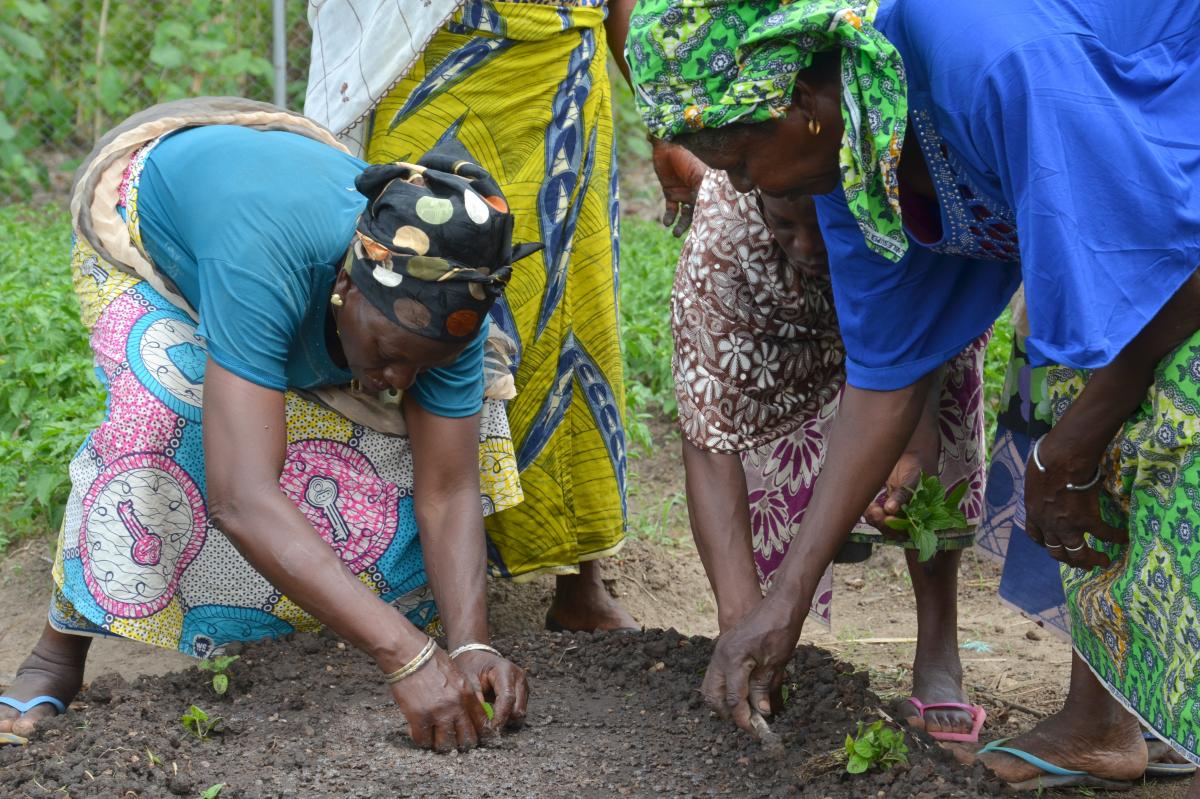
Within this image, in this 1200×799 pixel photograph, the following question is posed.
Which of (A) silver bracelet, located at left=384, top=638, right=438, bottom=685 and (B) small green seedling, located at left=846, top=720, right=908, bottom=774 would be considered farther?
(A) silver bracelet, located at left=384, top=638, right=438, bottom=685

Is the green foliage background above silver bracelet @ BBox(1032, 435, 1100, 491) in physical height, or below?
below

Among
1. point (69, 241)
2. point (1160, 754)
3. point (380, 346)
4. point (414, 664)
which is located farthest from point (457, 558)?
point (69, 241)

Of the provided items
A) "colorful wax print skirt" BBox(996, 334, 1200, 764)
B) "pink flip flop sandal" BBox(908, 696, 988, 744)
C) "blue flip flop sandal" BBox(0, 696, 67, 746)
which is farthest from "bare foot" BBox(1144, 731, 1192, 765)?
"blue flip flop sandal" BBox(0, 696, 67, 746)

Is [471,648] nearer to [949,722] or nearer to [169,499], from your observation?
[169,499]

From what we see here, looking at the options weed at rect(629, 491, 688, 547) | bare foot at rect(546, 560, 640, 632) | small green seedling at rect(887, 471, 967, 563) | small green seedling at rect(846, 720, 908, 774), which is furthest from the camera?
weed at rect(629, 491, 688, 547)

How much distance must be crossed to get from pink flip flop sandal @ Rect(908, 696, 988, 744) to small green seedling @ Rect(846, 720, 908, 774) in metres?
0.63

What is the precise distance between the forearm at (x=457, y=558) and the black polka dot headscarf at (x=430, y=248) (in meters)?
0.58

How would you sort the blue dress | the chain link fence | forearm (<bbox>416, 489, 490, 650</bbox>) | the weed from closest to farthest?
1. the blue dress
2. forearm (<bbox>416, 489, 490, 650</bbox>)
3. the weed
4. the chain link fence

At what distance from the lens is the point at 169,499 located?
2.93m

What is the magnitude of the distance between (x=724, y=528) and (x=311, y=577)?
840 millimetres

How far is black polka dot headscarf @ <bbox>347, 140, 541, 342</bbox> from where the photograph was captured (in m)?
2.47

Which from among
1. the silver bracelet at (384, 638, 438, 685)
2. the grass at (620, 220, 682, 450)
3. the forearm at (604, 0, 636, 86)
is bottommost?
the grass at (620, 220, 682, 450)

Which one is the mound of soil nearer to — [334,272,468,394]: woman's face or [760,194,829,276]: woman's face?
[334,272,468,394]: woman's face

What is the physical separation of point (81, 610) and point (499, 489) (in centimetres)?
100
